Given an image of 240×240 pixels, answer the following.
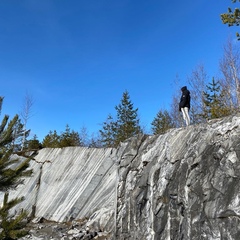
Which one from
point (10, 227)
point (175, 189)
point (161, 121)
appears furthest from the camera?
point (161, 121)

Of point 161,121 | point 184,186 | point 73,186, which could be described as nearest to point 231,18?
point 184,186

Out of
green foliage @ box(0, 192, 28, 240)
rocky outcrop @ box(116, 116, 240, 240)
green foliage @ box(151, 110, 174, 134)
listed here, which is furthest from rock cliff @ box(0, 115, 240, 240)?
green foliage @ box(151, 110, 174, 134)

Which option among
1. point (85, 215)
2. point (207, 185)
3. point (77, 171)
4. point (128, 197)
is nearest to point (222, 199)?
point (207, 185)

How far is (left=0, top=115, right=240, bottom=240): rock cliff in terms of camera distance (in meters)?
5.86

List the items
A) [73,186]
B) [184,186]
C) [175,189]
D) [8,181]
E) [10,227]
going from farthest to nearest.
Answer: [73,186] < [175,189] < [184,186] < [8,181] < [10,227]

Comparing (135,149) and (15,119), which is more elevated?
(135,149)

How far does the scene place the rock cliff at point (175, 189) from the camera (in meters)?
5.86

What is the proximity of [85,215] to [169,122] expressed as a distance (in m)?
21.9

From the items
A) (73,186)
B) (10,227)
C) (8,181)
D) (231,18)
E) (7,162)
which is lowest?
(10,227)

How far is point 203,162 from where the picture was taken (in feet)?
21.8

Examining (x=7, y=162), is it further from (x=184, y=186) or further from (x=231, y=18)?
(x=231, y=18)

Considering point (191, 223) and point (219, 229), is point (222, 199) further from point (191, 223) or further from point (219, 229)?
point (191, 223)

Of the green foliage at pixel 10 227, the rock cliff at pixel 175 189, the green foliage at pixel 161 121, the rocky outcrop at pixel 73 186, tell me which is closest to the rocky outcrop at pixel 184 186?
the rock cliff at pixel 175 189

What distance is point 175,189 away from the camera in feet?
24.3
